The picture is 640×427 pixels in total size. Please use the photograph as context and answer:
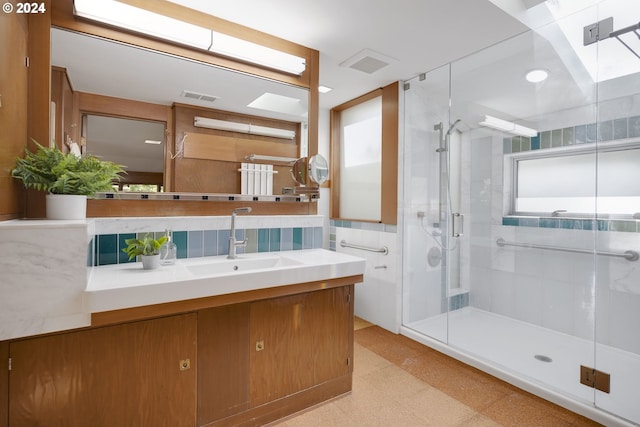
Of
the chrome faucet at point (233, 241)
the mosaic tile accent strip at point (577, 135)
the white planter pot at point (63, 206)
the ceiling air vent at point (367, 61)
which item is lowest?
the chrome faucet at point (233, 241)

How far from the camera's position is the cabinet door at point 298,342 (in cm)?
172

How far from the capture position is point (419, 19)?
2014 millimetres

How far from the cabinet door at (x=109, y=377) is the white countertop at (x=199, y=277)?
0.60ft

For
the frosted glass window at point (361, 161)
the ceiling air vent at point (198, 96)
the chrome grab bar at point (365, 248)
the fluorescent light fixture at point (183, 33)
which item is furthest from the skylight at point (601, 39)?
the ceiling air vent at point (198, 96)

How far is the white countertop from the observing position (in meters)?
1.27

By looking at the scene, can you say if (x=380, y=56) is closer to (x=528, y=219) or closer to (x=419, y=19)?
(x=419, y=19)

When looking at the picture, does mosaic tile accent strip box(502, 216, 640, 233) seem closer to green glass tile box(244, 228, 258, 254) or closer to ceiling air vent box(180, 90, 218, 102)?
green glass tile box(244, 228, 258, 254)

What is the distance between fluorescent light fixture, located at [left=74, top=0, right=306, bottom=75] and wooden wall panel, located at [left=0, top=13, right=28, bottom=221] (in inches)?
13.6

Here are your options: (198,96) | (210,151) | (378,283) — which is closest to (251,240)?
(210,151)

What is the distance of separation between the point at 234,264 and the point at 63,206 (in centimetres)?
87

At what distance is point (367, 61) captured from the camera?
101 inches

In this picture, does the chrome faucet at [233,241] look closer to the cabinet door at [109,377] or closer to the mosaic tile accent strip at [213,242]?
the mosaic tile accent strip at [213,242]

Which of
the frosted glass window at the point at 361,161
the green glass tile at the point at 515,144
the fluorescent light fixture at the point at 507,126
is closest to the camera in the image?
the fluorescent light fixture at the point at 507,126

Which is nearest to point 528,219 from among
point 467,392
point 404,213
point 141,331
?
point 404,213
